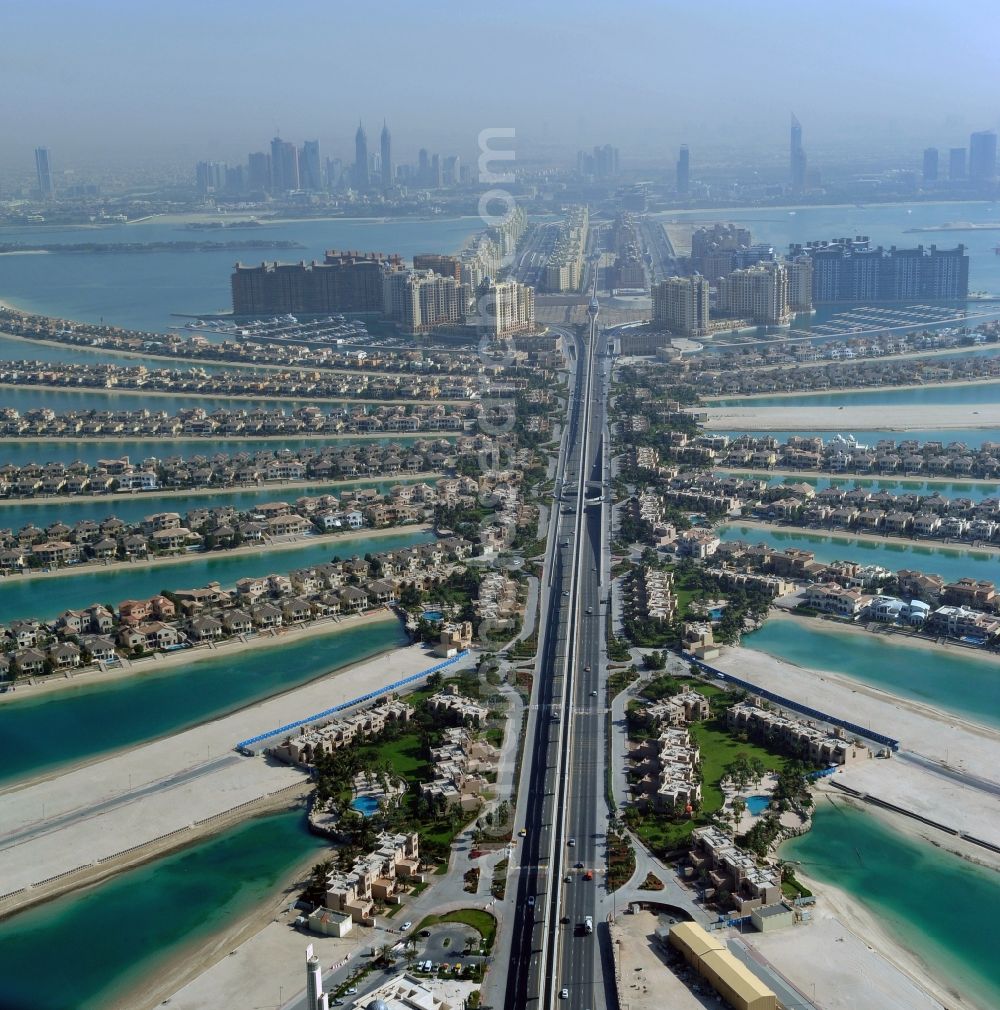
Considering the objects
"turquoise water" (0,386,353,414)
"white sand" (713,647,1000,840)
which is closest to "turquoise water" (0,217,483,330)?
"turquoise water" (0,386,353,414)

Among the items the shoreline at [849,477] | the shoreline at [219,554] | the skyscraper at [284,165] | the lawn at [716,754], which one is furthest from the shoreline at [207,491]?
the skyscraper at [284,165]

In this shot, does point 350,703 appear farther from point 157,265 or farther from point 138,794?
point 157,265

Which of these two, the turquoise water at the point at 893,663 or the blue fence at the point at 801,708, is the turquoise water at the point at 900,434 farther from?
the blue fence at the point at 801,708

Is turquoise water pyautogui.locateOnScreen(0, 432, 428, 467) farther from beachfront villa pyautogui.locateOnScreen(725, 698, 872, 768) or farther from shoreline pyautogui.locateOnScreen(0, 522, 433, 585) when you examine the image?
beachfront villa pyautogui.locateOnScreen(725, 698, 872, 768)

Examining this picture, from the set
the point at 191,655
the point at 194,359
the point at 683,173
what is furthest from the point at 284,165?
the point at 191,655

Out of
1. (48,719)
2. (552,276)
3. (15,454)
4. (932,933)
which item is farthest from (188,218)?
(932,933)

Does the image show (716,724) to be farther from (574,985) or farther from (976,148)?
(976,148)

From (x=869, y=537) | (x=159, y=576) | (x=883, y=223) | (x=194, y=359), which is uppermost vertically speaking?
(x=883, y=223)
